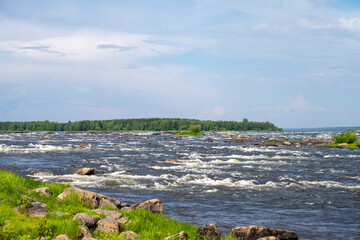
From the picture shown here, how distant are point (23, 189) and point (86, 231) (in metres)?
5.24

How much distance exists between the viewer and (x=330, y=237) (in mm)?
13016

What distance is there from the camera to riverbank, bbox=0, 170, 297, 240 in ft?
34.2

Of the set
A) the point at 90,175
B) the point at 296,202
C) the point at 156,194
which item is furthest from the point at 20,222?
the point at 90,175

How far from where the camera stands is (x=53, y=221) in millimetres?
11219

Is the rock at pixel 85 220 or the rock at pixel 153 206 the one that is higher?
the rock at pixel 85 220

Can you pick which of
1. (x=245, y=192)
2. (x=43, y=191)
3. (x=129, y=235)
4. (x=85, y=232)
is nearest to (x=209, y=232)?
(x=129, y=235)

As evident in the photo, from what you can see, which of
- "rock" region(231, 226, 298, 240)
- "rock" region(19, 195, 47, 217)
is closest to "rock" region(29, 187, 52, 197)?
"rock" region(19, 195, 47, 217)

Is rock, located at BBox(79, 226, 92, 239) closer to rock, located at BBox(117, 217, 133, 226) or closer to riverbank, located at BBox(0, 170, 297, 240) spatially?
riverbank, located at BBox(0, 170, 297, 240)

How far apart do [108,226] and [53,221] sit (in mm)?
1757

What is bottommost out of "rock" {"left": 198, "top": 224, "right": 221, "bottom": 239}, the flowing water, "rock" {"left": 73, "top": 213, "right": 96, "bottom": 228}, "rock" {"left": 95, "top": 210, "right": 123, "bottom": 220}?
the flowing water

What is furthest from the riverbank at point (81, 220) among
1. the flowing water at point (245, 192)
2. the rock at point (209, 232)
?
the flowing water at point (245, 192)

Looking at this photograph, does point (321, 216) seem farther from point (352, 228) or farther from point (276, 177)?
point (276, 177)

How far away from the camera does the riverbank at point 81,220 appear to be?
10.4 meters

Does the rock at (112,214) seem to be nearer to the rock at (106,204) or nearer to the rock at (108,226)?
the rock at (108,226)
